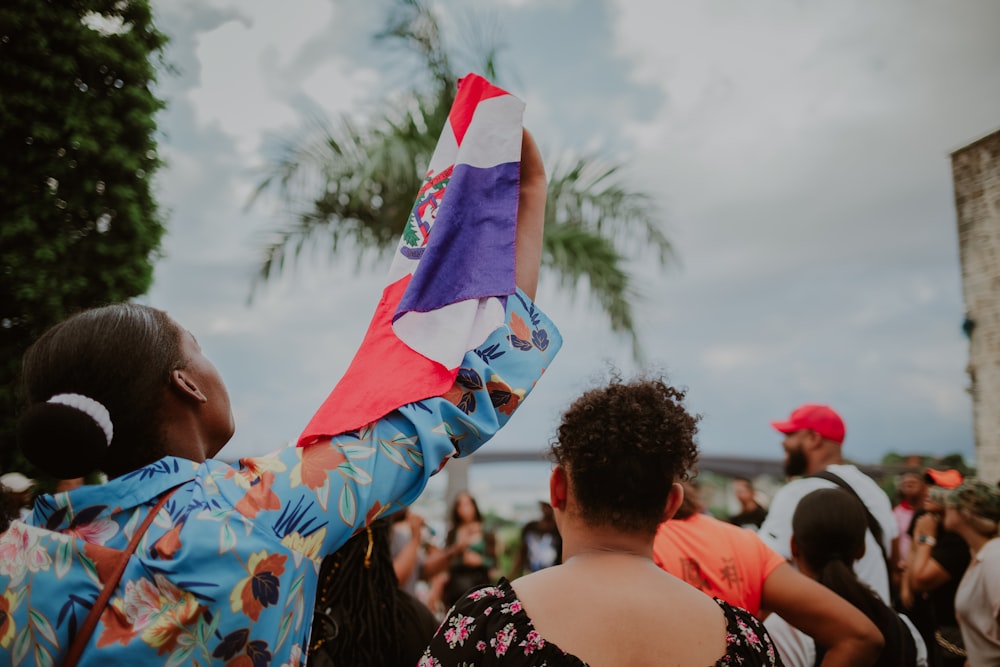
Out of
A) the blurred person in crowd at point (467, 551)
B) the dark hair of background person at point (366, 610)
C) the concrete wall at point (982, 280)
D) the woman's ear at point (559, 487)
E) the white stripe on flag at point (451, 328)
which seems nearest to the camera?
the white stripe on flag at point (451, 328)

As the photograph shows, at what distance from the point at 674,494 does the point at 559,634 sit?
45 centimetres

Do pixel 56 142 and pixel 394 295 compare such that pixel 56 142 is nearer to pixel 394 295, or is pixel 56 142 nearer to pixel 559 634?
pixel 394 295

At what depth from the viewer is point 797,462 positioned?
4.63 meters

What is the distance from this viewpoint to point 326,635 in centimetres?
199

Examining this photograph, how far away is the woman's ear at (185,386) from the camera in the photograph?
3.94 feet

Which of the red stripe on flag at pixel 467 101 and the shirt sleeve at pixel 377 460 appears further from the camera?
the red stripe on flag at pixel 467 101

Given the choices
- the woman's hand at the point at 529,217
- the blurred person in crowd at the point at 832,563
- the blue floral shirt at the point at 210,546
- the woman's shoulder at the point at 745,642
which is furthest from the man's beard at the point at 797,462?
the blue floral shirt at the point at 210,546

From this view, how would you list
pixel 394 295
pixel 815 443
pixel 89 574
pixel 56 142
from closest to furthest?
pixel 89 574 → pixel 394 295 → pixel 56 142 → pixel 815 443

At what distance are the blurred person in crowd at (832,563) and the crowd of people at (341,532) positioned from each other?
1.51 ft

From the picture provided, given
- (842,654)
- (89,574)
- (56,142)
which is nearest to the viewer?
(89,574)

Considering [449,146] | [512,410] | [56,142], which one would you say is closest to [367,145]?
[56,142]

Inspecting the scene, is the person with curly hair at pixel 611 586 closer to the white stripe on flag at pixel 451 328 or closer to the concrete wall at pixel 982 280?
the white stripe on flag at pixel 451 328

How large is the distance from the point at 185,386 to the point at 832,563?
253 centimetres

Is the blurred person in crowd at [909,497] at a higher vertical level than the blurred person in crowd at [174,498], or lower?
lower
